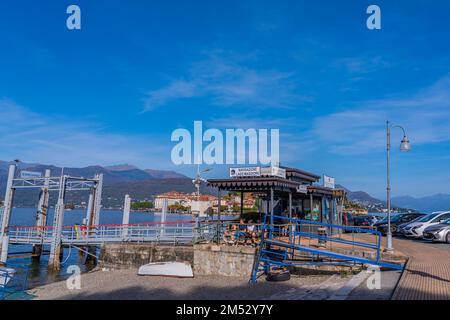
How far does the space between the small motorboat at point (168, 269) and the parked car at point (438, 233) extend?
14.3 m

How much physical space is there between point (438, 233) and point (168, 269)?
15.4m

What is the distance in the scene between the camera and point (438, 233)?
21156 mm

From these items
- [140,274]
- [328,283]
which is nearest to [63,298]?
[140,274]

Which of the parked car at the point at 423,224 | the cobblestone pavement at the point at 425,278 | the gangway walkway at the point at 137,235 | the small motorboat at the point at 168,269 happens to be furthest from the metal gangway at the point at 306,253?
the parked car at the point at 423,224

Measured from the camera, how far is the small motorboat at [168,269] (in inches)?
665

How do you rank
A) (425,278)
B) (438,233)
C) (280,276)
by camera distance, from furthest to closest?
(438,233)
(280,276)
(425,278)

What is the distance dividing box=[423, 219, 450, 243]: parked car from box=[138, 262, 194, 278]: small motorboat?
46.8 feet

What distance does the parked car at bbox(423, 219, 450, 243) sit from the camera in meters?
21.0

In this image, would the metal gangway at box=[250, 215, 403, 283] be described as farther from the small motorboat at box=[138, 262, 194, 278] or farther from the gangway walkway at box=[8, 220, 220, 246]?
the gangway walkway at box=[8, 220, 220, 246]

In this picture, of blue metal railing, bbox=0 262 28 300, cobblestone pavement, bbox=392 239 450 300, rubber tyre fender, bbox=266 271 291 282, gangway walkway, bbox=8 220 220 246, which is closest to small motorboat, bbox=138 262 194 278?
gangway walkway, bbox=8 220 220 246

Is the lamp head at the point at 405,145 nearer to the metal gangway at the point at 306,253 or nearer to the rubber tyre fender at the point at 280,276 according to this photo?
the metal gangway at the point at 306,253

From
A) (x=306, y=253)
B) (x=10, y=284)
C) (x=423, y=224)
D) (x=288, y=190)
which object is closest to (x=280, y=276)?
(x=306, y=253)

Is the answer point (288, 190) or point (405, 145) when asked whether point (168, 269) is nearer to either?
point (288, 190)
